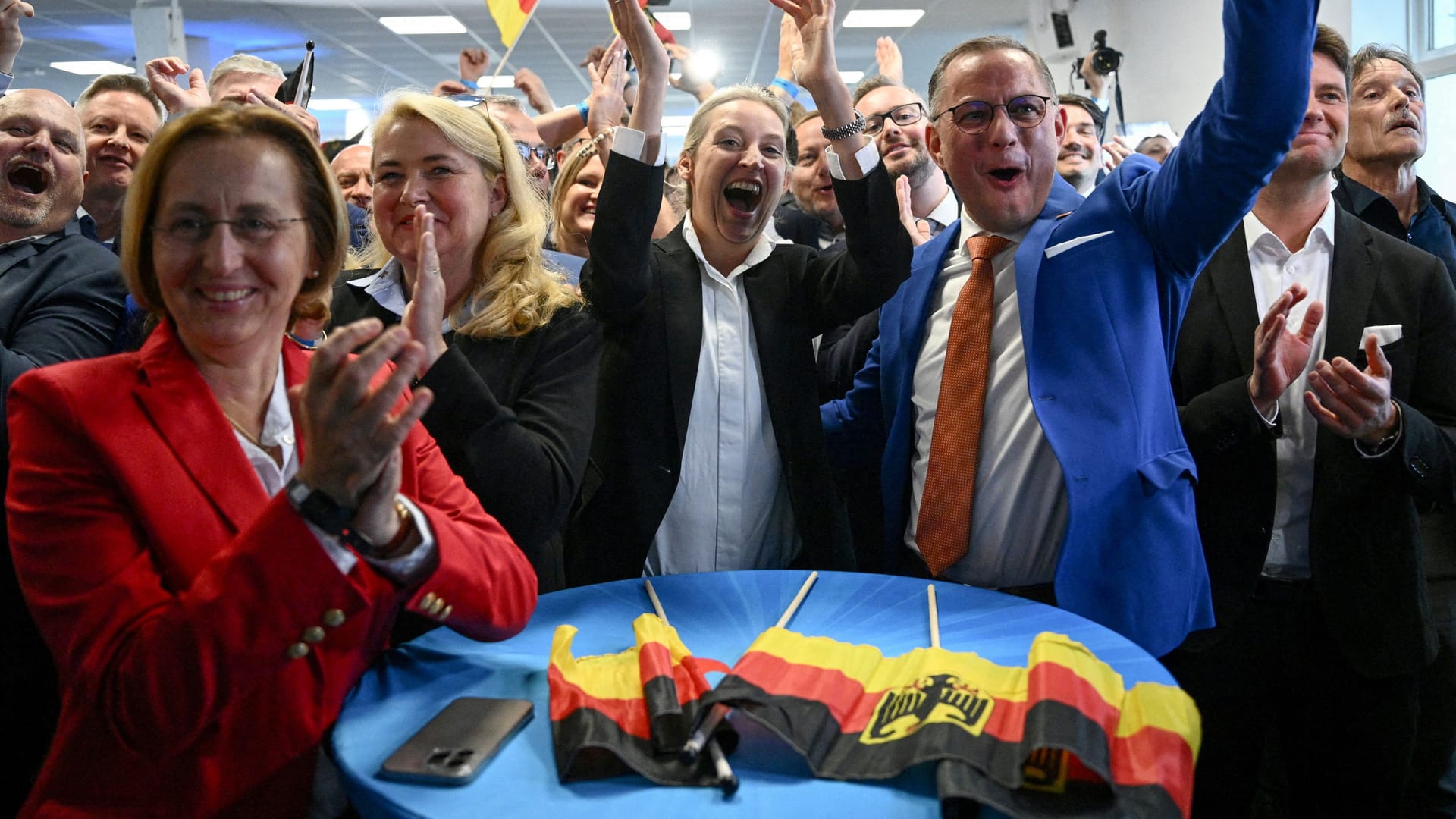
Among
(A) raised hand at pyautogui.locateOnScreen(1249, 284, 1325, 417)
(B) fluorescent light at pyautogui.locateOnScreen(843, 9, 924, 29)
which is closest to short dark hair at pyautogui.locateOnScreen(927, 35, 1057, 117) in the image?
(A) raised hand at pyautogui.locateOnScreen(1249, 284, 1325, 417)

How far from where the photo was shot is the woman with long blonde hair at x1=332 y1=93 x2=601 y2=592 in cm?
158

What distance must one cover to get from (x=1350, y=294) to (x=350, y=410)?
1935mm

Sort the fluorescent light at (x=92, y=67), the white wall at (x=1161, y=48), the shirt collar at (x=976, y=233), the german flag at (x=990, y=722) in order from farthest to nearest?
the fluorescent light at (x=92, y=67), the white wall at (x=1161, y=48), the shirt collar at (x=976, y=233), the german flag at (x=990, y=722)

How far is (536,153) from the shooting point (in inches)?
140

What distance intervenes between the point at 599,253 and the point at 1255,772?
5.62 feet

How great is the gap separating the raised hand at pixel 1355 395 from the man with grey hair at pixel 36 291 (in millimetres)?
2213

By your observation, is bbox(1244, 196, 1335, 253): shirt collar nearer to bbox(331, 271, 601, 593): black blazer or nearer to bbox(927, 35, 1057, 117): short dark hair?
bbox(927, 35, 1057, 117): short dark hair

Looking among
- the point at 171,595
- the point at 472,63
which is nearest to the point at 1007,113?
the point at 171,595

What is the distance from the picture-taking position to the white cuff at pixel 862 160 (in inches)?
77.3

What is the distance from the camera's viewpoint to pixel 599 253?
6.26ft

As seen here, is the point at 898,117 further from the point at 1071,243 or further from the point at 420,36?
the point at 420,36

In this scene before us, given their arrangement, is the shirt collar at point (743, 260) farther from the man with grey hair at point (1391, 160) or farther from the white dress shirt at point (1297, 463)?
the man with grey hair at point (1391, 160)

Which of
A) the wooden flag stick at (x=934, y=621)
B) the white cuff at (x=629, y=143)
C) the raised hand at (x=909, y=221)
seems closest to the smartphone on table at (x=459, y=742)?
the wooden flag stick at (x=934, y=621)

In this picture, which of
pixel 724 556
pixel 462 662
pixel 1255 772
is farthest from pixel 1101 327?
pixel 462 662
